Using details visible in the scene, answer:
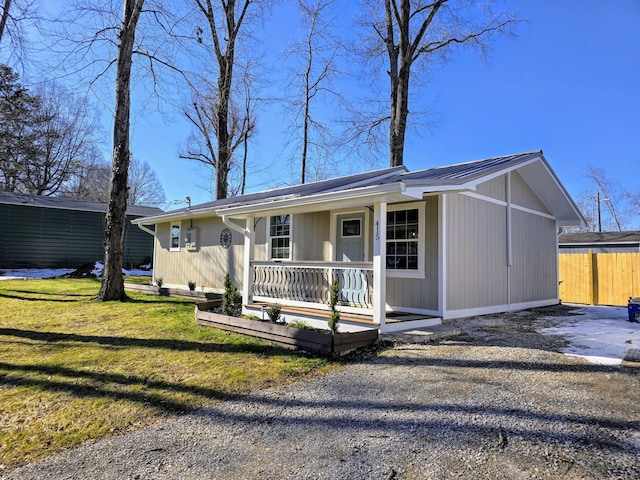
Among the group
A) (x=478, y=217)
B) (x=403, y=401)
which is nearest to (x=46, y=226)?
(x=478, y=217)

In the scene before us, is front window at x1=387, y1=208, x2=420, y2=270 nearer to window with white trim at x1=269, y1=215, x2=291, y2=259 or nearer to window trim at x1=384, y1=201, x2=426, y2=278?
window trim at x1=384, y1=201, x2=426, y2=278

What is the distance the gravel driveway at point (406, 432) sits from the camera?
92.4 inches

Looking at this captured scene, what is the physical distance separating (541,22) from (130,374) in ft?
54.1

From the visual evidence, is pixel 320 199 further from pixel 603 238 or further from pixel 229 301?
pixel 603 238

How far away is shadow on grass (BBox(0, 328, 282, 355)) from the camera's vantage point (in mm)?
5375

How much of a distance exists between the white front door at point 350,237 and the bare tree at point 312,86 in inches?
493

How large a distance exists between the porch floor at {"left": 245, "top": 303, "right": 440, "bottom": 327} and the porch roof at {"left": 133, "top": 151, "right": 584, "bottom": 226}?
1849 mm

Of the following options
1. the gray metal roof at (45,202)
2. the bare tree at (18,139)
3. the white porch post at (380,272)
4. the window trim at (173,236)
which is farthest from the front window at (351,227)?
the bare tree at (18,139)

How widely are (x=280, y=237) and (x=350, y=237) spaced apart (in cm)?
195

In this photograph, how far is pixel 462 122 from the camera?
57.1 ft

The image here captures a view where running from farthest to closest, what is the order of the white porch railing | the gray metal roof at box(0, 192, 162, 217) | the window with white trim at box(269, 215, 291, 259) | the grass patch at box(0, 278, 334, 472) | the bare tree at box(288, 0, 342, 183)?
the bare tree at box(288, 0, 342, 183), the gray metal roof at box(0, 192, 162, 217), the window with white trim at box(269, 215, 291, 259), the white porch railing, the grass patch at box(0, 278, 334, 472)

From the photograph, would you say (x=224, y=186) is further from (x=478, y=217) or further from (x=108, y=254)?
(x=478, y=217)

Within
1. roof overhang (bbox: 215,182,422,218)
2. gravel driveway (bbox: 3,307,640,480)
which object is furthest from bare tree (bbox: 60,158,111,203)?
gravel driveway (bbox: 3,307,640,480)

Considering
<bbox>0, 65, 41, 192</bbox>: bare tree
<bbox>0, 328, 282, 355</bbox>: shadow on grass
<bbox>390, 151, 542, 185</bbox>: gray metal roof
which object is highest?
<bbox>0, 65, 41, 192</bbox>: bare tree
